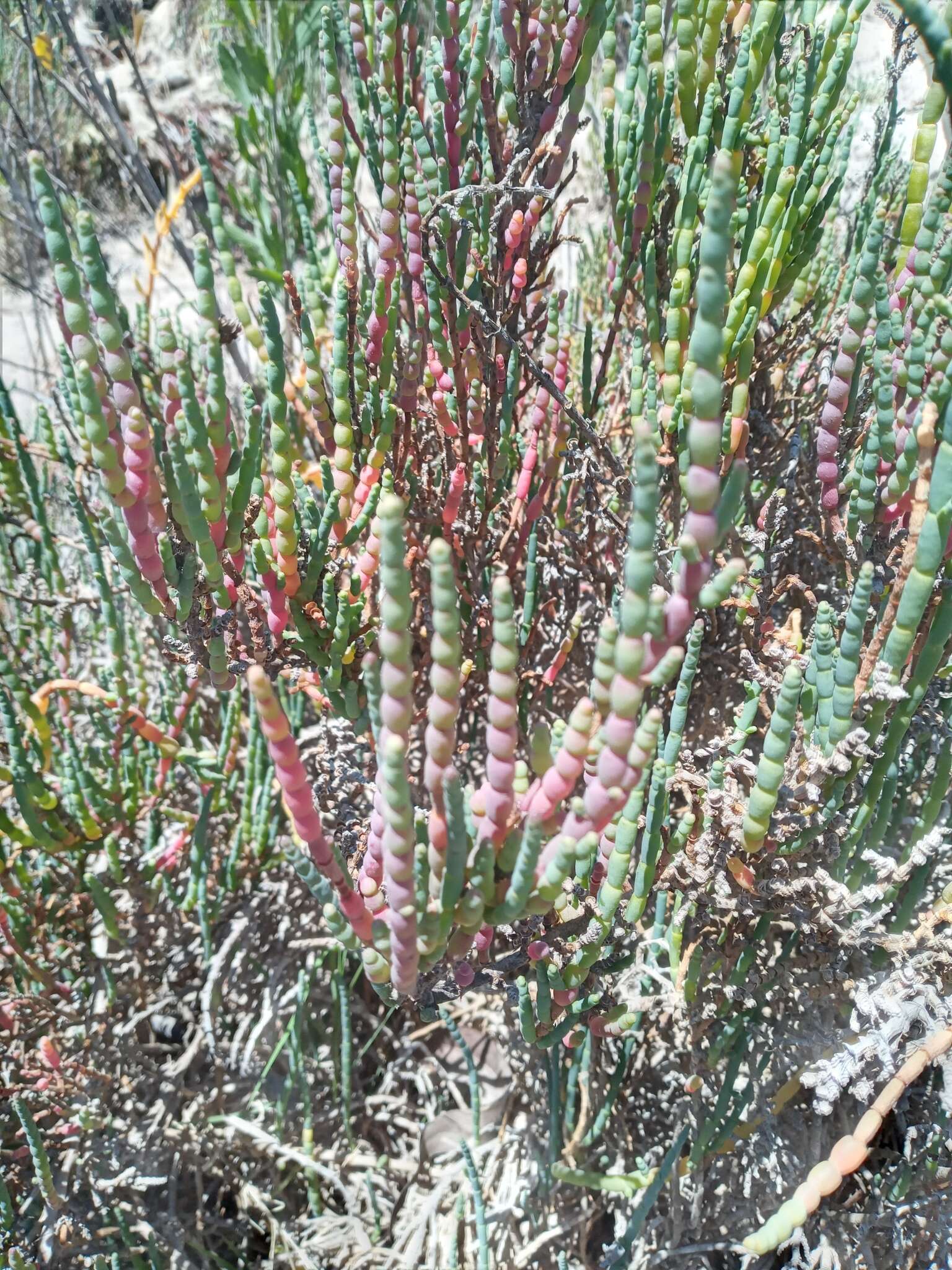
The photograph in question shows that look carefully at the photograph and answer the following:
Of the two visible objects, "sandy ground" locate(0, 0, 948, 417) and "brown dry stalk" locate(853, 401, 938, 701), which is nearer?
"brown dry stalk" locate(853, 401, 938, 701)

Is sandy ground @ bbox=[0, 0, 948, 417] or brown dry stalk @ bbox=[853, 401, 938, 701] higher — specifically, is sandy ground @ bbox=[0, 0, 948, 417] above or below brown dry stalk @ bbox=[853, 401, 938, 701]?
above

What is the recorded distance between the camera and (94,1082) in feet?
3.96

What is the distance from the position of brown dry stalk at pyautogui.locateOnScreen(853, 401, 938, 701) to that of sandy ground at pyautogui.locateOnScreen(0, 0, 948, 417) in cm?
96

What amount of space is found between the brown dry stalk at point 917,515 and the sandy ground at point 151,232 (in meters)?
0.96

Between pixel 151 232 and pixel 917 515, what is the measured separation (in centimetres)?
466

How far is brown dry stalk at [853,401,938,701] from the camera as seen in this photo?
632 mm

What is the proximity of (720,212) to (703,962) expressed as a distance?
78cm

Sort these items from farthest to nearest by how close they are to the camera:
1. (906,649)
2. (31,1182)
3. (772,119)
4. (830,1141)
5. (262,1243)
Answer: (262,1243) → (31,1182) → (830,1141) → (772,119) → (906,649)

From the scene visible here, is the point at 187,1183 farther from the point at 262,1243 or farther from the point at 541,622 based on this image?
the point at 541,622

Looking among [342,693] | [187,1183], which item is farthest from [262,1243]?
[342,693]

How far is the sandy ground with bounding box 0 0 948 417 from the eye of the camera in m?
2.59

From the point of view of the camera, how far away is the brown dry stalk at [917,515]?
24.9 inches

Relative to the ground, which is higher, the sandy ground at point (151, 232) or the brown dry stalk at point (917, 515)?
the sandy ground at point (151, 232)

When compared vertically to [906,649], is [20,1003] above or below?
below
